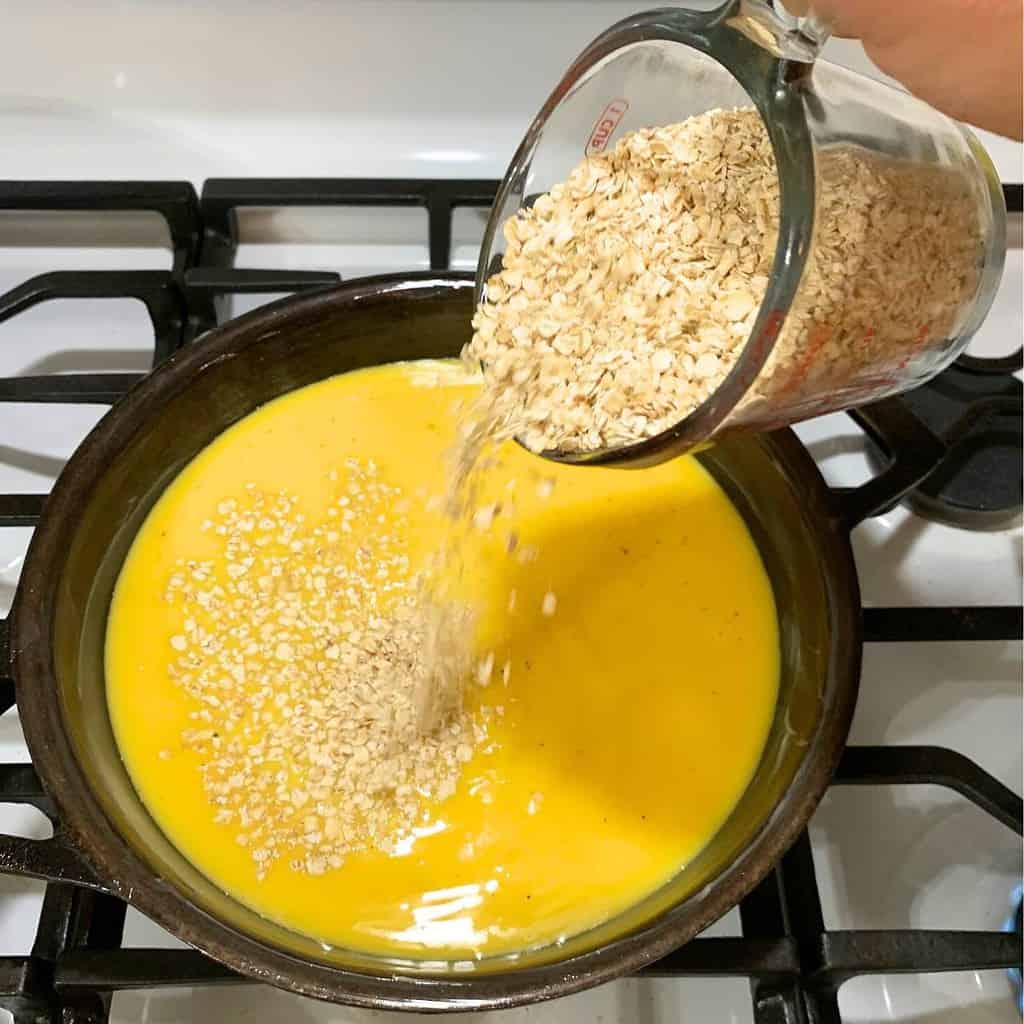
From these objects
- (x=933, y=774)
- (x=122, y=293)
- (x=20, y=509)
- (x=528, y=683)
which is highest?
(x=122, y=293)

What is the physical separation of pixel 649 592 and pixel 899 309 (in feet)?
1.18

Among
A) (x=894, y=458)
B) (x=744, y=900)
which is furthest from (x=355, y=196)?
(x=744, y=900)

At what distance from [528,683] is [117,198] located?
548mm

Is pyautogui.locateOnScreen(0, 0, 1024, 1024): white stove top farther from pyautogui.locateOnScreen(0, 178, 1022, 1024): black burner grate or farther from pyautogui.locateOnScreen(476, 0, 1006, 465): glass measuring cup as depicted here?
pyautogui.locateOnScreen(476, 0, 1006, 465): glass measuring cup

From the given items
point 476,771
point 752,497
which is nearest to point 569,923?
point 476,771

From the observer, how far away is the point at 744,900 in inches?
27.4

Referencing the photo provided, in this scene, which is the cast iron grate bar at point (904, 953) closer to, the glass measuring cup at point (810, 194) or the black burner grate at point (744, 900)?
the black burner grate at point (744, 900)

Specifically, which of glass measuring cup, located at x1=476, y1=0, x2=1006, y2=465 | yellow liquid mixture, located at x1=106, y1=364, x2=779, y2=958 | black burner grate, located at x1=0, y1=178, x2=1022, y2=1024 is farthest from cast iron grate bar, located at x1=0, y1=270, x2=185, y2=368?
glass measuring cup, located at x1=476, y1=0, x2=1006, y2=465

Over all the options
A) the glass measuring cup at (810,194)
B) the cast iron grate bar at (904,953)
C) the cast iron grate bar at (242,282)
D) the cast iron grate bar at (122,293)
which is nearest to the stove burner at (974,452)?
the glass measuring cup at (810,194)

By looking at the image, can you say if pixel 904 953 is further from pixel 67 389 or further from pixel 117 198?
pixel 117 198

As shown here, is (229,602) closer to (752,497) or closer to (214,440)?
(214,440)

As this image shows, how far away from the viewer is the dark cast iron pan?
0.59 m

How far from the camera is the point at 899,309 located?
0.58 m

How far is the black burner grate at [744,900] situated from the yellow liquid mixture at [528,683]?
10cm
